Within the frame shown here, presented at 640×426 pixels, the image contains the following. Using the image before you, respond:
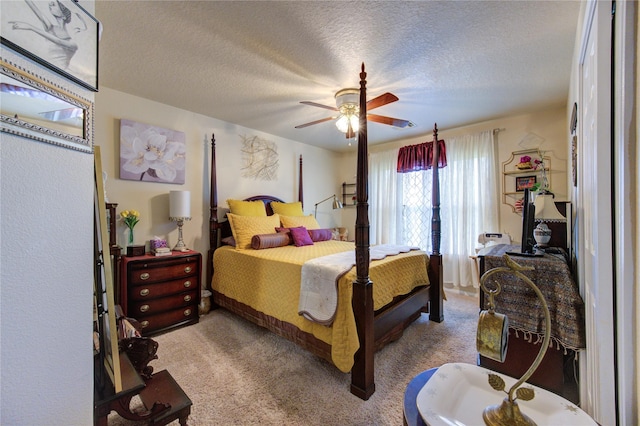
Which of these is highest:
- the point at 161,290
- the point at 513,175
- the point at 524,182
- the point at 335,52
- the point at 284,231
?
the point at 335,52

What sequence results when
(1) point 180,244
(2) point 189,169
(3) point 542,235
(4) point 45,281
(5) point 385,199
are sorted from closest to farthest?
(4) point 45,281
(3) point 542,235
(1) point 180,244
(2) point 189,169
(5) point 385,199

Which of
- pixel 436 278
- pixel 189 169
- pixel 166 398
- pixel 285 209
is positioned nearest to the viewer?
pixel 166 398

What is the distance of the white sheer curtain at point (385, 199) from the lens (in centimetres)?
430

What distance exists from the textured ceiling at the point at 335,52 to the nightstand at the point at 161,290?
178 centimetres

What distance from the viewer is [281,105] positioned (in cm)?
289

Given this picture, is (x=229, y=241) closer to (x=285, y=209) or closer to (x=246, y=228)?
(x=246, y=228)

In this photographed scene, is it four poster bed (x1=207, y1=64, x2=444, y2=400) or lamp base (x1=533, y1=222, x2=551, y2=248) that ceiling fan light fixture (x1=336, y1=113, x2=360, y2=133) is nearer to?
four poster bed (x1=207, y1=64, x2=444, y2=400)

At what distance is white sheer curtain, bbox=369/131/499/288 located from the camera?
3420mm

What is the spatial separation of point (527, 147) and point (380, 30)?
277cm

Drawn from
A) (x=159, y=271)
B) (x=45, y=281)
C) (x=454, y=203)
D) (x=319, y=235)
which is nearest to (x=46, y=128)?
(x=45, y=281)

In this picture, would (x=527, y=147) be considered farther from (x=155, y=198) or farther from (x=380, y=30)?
(x=155, y=198)

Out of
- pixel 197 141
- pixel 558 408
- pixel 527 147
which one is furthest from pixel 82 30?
pixel 527 147

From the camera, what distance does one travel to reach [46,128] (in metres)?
0.70

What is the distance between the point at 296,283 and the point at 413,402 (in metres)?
1.33
